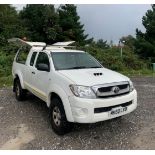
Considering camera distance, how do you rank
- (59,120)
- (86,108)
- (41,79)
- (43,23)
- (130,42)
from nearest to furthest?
(86,108) → (59,120) → (41,79) → (43,23) → (130,42)

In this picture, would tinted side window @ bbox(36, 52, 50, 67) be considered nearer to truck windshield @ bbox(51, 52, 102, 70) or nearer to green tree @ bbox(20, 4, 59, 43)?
truck windshield @ bbox(51, 52, 102, 70)

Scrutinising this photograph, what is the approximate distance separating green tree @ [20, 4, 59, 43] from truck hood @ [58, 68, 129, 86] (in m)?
21.4

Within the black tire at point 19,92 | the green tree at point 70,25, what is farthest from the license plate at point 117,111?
the green tree at point 70,25

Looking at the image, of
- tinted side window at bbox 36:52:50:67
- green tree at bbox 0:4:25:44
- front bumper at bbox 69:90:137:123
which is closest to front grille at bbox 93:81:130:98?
front bumper at bbox 69:90:137:123

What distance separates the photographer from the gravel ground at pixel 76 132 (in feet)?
16.6

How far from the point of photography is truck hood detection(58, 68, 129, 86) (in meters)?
5.19

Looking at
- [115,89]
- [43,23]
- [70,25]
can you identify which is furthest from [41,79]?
[70,25]

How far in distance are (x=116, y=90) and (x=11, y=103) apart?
413 centimetres

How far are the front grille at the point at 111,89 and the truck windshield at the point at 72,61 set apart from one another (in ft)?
4.06

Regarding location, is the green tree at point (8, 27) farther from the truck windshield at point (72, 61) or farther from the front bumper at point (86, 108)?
the front bumper at point (86, 108)

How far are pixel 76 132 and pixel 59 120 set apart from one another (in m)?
0.53

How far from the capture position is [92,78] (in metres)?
5.36

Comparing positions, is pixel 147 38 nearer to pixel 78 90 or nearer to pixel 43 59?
pixel 43 59

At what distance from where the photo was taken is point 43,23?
91.7 ft
